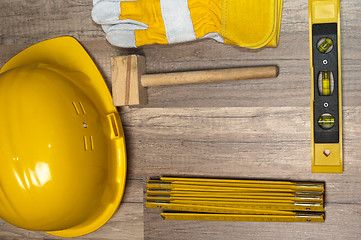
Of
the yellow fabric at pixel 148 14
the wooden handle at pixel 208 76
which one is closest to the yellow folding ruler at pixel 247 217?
the wooden handle at pixel 208 76

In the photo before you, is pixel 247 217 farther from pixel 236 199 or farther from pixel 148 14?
pixel 148 14

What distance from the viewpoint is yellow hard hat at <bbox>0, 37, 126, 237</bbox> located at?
0.97m

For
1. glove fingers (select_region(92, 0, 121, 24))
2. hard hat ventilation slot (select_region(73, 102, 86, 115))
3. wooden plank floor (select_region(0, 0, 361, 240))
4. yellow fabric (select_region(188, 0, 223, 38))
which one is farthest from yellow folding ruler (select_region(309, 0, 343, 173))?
hard hat ventilation slot (select_region(73, 102, 86, 115))

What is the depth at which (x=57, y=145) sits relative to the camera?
0.98 metres

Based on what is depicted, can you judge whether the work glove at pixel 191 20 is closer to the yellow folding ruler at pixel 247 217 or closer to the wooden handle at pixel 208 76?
the wooden handle at pixel 208 76

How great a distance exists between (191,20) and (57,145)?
1.53ft

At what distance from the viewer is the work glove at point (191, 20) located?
990 mm

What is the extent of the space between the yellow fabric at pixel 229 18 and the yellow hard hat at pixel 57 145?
24 centimetres

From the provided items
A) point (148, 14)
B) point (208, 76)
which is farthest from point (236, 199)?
point (148, 14)

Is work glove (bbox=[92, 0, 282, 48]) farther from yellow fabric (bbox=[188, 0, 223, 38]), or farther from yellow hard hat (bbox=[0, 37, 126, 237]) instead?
yellow hard hat (bbox=[0, 37, 126, 237])

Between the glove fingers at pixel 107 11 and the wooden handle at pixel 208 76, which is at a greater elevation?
the glove fingers at pixel 107 11

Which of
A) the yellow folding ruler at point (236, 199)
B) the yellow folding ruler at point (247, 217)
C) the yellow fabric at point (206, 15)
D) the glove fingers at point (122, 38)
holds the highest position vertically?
the yellow fabric at point (206, 15)

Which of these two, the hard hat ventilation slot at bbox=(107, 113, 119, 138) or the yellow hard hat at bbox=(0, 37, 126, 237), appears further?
the hard hat ventilation slot at bbox=(107, 113, 119, 138)

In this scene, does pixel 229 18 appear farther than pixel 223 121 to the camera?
No
